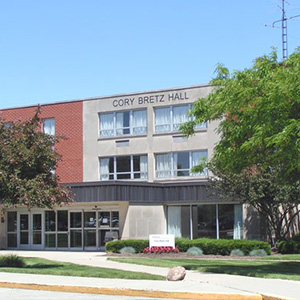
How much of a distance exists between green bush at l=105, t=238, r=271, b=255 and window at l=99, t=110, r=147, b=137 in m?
9.22

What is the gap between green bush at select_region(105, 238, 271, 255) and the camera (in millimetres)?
26297

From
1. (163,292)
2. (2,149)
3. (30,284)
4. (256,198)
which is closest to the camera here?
(163,292)

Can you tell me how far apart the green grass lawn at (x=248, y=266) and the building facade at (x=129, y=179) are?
6.75 m

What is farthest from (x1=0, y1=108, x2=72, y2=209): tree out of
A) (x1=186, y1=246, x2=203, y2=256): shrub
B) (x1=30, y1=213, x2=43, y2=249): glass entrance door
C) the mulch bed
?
(x1=30, y1=213, x2=43, y2=249): glass entrance door

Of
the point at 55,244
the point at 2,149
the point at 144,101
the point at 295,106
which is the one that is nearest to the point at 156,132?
the point at 144,101

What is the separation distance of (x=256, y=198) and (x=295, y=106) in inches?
461

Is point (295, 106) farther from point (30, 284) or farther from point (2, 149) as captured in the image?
point (2, 149)

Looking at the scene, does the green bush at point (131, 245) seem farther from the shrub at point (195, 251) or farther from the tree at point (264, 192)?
the tree at point (264, 192)

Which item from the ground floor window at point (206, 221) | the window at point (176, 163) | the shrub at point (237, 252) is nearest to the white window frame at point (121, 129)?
the window at point (176, 163)

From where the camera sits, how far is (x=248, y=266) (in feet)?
66.6

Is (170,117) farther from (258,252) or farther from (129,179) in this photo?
(258,252)

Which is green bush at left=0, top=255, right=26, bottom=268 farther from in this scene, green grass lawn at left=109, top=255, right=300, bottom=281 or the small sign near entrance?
the small sign near entrance

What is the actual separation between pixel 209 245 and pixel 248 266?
6.56 metres

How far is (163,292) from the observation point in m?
11.9
